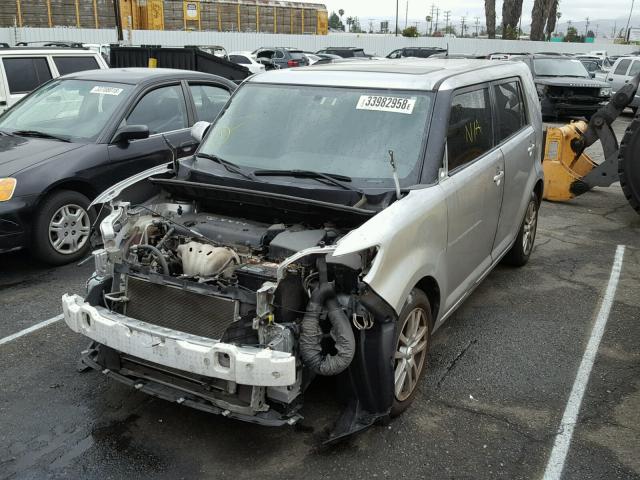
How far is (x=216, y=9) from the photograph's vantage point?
44.5m

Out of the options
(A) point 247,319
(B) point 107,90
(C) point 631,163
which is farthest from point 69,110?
(C) point 631,163

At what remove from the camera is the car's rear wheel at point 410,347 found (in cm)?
347

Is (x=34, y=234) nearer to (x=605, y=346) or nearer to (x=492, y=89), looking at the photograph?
(x=492, y=89)

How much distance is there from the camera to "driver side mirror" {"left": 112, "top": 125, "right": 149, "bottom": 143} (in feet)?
20.2

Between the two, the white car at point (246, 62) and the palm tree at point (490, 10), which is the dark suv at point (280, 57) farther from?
the palm tree at point (490, 10)

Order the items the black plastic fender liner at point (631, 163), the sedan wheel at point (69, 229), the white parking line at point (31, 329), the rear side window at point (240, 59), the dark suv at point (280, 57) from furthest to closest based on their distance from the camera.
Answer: the dark suv at point (280, 57) < the rear side window at point (240, 59) < the black plastic fender liner at point (631, 163) < the sedan wheel at point (69, 229) < the white parking line at point (31, 329)

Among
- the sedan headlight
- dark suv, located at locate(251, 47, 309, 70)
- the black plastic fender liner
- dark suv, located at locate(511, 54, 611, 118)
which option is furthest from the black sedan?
dark suv, located at locate(251, 47, 309, 70)

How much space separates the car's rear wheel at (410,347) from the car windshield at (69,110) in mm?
4116

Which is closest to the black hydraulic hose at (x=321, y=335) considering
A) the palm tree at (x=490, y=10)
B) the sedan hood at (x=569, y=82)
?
the sedan hood at (x=569, y=82)

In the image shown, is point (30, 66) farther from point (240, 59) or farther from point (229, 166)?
point (240, 59)

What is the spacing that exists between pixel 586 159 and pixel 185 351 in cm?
757

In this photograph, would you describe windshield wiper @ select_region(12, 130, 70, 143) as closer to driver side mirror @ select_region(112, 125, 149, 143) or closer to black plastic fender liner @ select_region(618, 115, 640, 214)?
driver side mirror @ select_region(112, 125, 149, 143)

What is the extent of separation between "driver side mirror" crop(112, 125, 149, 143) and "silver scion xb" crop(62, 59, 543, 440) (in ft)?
4.49

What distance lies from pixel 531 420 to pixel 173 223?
242 cm
